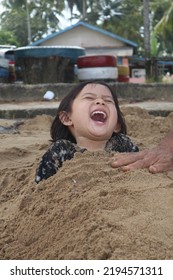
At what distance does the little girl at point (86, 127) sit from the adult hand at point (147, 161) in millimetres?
361

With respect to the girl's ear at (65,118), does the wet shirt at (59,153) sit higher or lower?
lower

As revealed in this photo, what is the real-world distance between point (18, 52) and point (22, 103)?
1.74 meters

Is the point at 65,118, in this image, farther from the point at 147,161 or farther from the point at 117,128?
the point at 147,161

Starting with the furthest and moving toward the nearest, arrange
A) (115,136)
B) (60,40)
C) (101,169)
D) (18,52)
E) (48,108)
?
(60,40), (18,52), (48,108), (115,136), (101,169)

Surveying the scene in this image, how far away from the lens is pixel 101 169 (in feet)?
7.02

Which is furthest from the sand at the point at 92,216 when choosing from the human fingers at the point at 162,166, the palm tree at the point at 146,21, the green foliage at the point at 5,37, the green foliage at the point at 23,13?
the palm tree at the point at 146,21

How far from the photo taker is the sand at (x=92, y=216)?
1.52 meters

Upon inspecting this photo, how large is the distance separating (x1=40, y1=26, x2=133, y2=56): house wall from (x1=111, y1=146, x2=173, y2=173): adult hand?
80.6ft

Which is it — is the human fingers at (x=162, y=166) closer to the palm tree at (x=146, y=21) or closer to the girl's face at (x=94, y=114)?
the girl's face at (x=94, y=114)

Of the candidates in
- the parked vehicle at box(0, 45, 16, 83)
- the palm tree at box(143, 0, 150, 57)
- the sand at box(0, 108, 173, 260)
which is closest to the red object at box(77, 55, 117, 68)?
the parked vehicle at box(0, 45, 16, 83)

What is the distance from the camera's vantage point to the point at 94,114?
8.51 ft

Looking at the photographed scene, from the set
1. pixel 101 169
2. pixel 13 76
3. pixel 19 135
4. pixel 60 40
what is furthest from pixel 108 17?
pixel 101 169

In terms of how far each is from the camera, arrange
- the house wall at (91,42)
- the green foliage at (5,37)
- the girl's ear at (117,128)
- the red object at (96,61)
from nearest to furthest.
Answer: the girl's ear at (117,128) < the red object at (96,61) < the green foliage at (5,37) < the house wall at (91,42)
